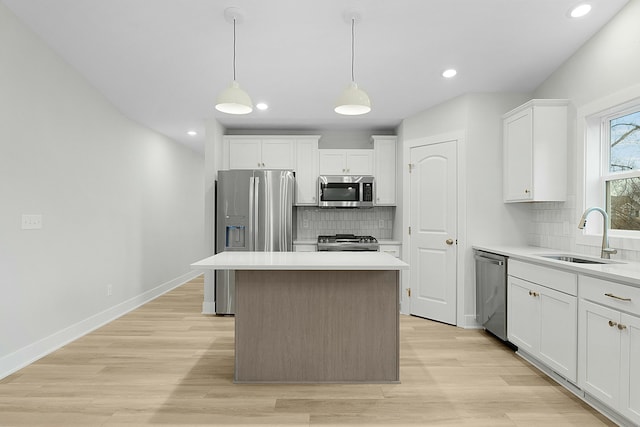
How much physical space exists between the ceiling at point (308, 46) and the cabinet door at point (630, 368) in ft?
7.18

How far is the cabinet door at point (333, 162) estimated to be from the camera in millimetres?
4715

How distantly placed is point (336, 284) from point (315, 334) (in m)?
0.38

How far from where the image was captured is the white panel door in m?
3.87

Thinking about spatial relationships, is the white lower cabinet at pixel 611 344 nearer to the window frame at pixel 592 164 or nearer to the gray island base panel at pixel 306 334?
the window frame at pixel 592 164

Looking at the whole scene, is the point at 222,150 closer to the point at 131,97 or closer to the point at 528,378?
the point at 131,97

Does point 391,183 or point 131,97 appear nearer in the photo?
point 131,97

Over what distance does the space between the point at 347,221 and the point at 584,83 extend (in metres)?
3.02

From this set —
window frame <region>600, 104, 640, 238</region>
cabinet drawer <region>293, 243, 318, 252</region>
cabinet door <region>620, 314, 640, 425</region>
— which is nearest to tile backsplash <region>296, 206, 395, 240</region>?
cabinet drawer <region>293, 243, 318, 252</region>

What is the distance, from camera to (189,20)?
105 inches

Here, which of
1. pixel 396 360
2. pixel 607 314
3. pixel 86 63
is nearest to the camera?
pixel 607 314

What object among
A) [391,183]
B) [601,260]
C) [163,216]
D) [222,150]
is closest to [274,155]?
[222,150]

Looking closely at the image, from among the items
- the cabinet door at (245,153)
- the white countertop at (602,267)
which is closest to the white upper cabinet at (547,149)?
the white countertop at (602,267)

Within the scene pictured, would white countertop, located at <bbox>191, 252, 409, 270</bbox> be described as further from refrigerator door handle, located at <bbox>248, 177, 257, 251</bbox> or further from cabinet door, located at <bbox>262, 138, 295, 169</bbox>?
cabinet door, located at <bbox>262, 138, 295, 169</bbox>

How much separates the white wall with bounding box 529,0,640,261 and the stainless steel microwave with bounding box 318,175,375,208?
6.07 feet
